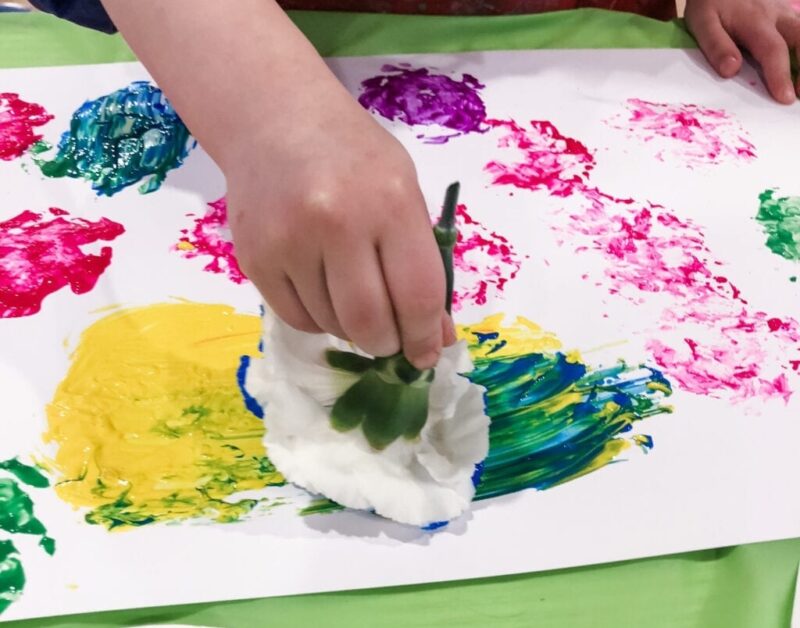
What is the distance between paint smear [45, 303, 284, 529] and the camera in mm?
421

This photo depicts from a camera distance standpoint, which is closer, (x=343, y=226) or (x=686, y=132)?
(x=343, y=226)

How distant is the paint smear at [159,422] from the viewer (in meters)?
0.42

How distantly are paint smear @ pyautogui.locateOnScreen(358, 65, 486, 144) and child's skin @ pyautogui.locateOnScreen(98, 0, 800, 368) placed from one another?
0.26m

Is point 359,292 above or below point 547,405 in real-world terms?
above

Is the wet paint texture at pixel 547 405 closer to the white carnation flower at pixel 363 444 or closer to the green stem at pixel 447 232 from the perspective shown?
the white carnation flower at pixel 363 444

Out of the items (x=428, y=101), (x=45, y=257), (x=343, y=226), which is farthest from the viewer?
(x=428, y=101)

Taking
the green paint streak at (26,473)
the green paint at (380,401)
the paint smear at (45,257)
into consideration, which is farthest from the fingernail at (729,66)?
the green paint streak at (26,473)

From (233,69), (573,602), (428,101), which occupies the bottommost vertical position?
(573,602)

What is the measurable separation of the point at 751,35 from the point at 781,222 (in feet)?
0.82

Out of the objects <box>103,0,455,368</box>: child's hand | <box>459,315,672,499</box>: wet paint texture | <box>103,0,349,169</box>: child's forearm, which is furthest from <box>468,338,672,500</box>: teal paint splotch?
<box>103,0,349,169</box>: child's forearm

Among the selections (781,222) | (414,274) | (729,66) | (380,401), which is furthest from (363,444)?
(729,66)

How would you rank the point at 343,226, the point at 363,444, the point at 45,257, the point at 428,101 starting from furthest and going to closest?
the point at 428,101 → the point at 45,257 → the point at 363,444 → the point at 343,226

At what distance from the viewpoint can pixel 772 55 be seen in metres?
0.72

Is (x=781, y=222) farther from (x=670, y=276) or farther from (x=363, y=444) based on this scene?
(x=363, y=444)
